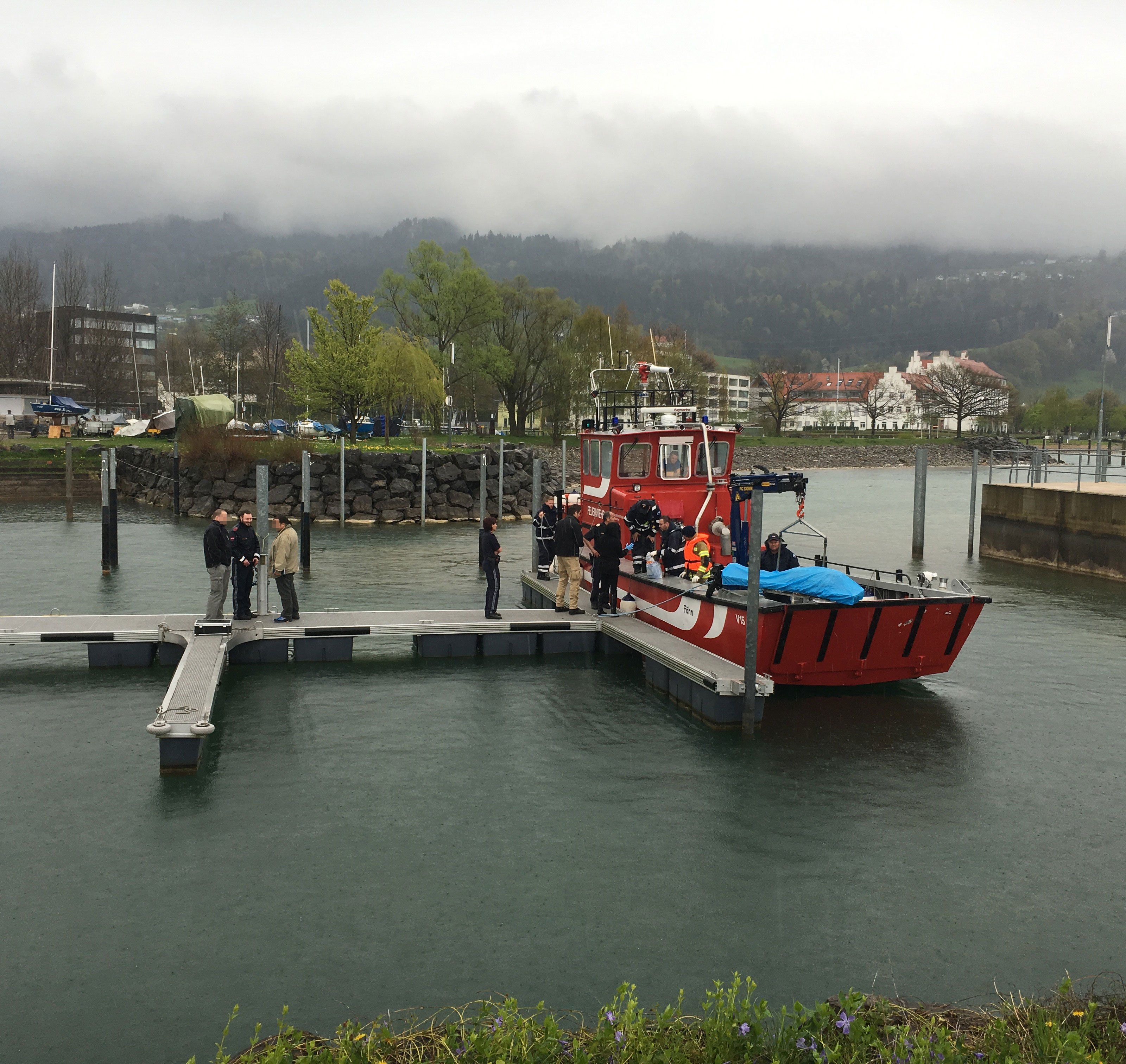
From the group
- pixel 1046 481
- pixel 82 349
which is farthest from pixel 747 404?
pixel 1046 481

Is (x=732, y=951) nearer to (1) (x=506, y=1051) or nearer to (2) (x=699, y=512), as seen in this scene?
(1) (x=506, y=1051)

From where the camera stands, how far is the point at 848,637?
13188mm

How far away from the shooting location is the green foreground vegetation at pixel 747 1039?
5.11 m

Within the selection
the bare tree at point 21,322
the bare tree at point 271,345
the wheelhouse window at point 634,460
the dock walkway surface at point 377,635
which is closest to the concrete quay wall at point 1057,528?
the wheelhouse window at point 634,460

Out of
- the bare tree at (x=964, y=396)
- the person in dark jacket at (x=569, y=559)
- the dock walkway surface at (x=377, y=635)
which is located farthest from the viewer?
the bare tree at (x=964, y=396)

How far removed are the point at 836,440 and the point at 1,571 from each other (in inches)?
4043

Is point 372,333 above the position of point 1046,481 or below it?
above

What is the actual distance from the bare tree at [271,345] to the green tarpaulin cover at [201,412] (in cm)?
2934

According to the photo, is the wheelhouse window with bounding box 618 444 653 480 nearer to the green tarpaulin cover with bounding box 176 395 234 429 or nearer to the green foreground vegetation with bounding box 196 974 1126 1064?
the green foreground vegetation with bounding box 196 974 1126 1064

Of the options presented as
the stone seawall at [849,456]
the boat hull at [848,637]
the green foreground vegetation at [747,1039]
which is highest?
the stone seawall at [849,456]

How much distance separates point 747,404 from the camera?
194 metres

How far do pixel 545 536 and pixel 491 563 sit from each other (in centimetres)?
353

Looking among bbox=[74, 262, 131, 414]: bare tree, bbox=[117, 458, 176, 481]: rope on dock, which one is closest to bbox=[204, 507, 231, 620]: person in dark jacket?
bbox=[117, 458, 176, 481]: rope on dock

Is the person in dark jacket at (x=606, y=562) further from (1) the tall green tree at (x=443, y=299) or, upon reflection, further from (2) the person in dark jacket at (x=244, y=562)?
(1) the tall green tree at (x=443, y=299)
